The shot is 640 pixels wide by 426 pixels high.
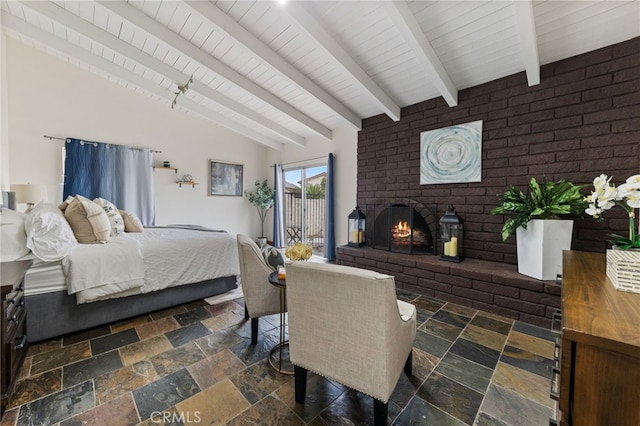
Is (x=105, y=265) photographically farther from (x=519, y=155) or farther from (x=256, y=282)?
(x=519, y=155)

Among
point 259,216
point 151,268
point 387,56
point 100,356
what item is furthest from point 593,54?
point 259,216

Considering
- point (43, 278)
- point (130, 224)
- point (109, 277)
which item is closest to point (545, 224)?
point (109, 277)

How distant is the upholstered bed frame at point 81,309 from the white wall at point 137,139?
112 inches

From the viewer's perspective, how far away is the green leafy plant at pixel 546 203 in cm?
227

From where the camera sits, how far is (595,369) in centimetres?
55

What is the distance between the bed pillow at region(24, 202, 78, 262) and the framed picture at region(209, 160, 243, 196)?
3.79 metres

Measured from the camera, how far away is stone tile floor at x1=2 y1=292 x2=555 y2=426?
134 centimetres

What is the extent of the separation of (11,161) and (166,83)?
245 centimetres

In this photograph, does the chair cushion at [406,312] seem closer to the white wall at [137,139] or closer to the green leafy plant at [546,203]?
the green leafy plant at [546,203]

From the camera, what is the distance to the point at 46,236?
74.5 inches

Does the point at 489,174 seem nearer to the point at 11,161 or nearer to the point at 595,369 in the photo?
the point at 595,369

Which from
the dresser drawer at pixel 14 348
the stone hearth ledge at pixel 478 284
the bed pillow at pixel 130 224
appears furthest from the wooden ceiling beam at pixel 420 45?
the bed pillow at pixel 130 224

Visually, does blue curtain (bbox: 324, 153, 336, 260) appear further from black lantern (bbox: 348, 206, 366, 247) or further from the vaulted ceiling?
the vaulted ceiling

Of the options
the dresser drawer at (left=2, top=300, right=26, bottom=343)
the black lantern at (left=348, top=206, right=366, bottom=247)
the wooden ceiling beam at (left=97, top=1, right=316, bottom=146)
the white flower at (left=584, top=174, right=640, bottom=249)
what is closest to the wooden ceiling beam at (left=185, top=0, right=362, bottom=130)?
the wooden ceiling beam at (left=97, top=1, right=316, bottom=146)
